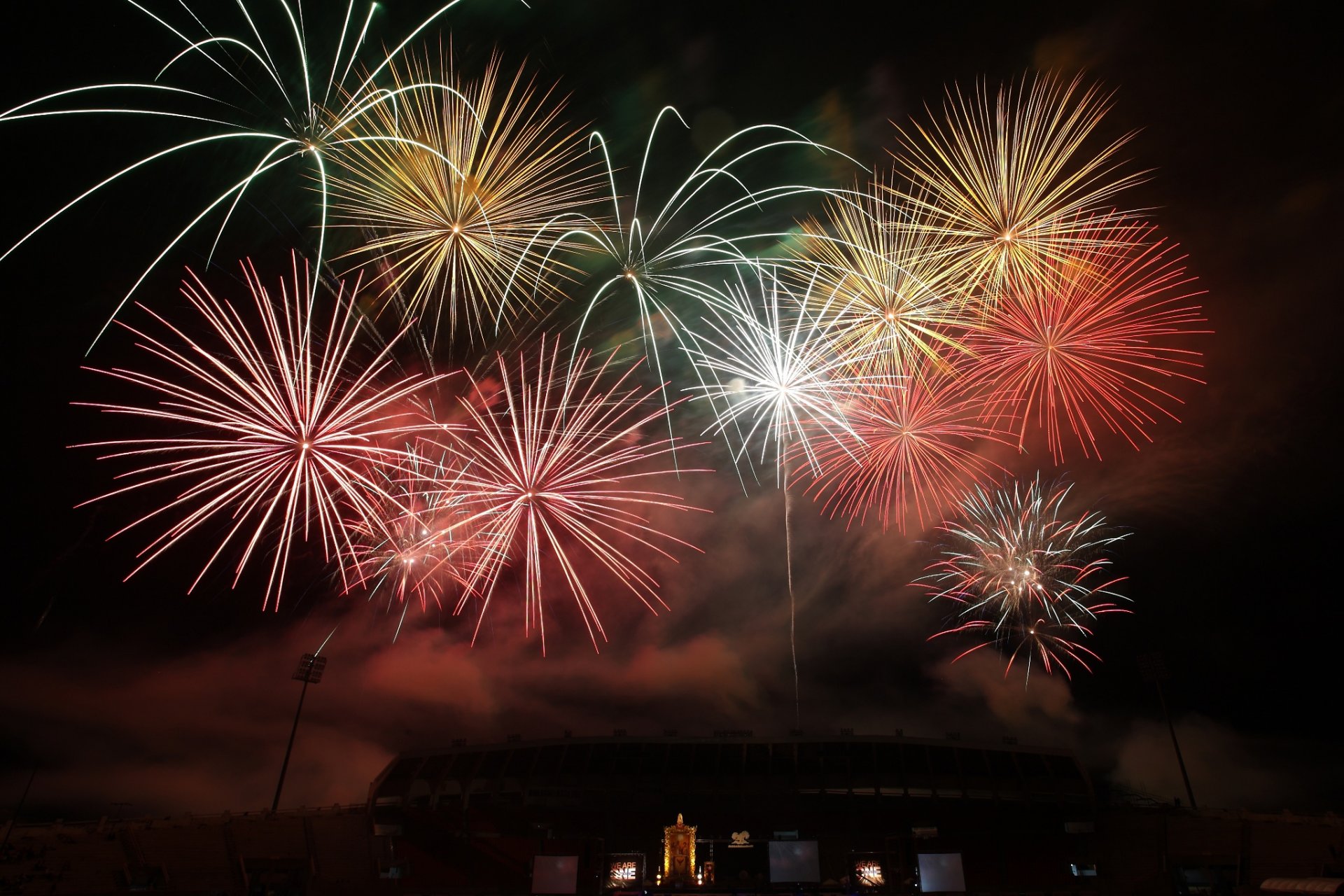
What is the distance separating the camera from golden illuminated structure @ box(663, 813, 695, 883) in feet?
63.5

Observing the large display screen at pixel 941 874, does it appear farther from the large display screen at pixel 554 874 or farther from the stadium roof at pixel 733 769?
the large display screen at pixel 554 874

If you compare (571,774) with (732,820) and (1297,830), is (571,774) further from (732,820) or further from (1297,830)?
(1297,830)

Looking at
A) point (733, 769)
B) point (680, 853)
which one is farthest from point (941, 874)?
point (733, 769)

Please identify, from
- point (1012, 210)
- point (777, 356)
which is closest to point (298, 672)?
point (777, 356)

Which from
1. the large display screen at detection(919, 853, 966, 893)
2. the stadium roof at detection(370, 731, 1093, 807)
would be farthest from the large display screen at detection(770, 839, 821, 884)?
the stadium roof at detection(370, 731, 1093, 807)

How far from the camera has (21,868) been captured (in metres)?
24.0

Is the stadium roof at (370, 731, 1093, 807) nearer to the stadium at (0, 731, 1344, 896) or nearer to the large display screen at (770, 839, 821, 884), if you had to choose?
the stadium at (0, 731, 1344, 896)

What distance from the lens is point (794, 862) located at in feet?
61.0

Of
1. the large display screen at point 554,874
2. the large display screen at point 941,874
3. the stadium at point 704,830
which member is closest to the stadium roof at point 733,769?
the stadium at point 704,830

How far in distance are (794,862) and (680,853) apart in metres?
3.26

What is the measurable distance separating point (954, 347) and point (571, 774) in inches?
921

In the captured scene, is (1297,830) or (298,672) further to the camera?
(298,672)

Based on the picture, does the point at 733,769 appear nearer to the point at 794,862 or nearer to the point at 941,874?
the point at 794,862

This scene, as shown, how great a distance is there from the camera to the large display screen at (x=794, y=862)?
1823 cm
